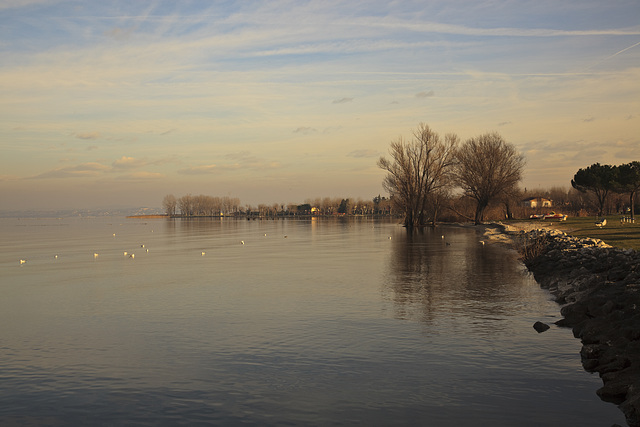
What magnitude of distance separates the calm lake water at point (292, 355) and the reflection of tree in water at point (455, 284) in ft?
0.51

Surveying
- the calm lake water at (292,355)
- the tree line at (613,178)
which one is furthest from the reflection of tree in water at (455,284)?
the tree line at (613,178)

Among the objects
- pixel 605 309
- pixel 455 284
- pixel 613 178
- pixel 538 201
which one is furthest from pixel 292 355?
pixel 538 201

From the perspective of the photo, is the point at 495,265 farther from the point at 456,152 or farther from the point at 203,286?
the point at 456,152

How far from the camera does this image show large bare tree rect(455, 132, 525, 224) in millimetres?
97688

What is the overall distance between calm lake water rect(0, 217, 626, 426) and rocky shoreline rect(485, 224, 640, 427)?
468mm

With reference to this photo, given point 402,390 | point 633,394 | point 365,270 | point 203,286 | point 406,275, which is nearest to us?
point 633,394

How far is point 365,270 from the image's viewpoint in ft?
113

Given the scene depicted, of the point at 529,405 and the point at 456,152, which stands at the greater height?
the point at 456,152

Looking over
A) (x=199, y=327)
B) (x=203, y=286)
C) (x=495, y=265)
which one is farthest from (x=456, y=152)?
(x=199, y=327)

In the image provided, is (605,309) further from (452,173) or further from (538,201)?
(538,201)

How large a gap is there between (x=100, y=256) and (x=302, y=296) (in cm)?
3028

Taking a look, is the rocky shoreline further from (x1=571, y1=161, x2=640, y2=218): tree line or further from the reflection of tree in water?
(x1=571, y1=161, x2=640, y2=218): tree line

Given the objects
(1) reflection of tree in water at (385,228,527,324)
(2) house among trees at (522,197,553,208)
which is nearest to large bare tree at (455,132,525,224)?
(1) reflection of tree in water at (385,228,527,324)

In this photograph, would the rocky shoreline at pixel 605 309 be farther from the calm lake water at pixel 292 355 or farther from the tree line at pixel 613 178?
the tree line at pixel 613 178
